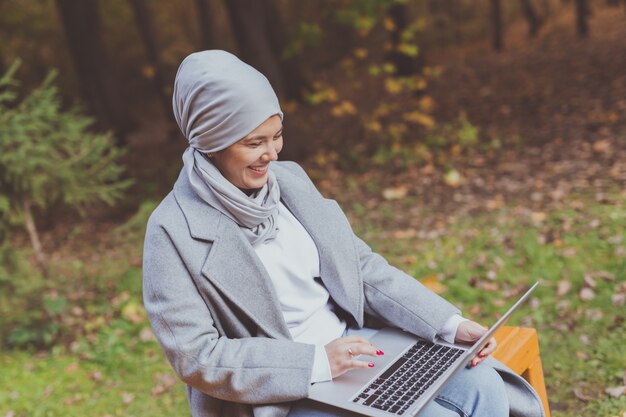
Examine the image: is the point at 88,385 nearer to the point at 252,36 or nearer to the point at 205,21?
the point at 252,36

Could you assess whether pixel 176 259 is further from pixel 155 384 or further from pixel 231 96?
pixel 155 384

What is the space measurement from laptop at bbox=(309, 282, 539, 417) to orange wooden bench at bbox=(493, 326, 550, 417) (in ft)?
1.24

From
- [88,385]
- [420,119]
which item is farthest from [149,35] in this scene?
[88,385]

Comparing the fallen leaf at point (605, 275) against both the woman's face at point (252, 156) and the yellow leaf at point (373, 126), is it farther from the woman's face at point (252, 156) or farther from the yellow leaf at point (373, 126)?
the yellow leaf at point (373, 126)

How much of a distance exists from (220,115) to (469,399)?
128 cm

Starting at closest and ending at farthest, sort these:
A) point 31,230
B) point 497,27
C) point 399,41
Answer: point 31,230 → point 399,41 → point 497,27

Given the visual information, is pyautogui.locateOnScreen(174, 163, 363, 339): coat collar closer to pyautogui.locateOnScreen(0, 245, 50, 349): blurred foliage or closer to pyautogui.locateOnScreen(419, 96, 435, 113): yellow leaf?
pyautogui.locateOnScreen(0, 245, 50, 349): blurred foliage

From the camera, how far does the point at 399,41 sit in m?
10.5

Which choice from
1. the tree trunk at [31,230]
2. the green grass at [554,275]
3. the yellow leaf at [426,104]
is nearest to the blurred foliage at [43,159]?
the tree trunk at [31,230]

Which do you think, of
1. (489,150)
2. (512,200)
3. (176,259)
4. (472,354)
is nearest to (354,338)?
(472,354)

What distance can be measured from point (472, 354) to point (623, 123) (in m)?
6.97

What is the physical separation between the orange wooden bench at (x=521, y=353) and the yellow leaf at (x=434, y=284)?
204cm

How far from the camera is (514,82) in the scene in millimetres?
12281

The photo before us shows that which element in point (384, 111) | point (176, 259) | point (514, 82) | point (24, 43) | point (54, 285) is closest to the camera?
point (176, 259)
